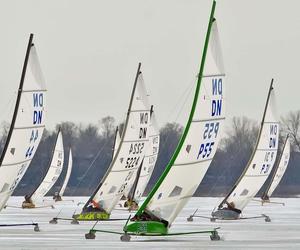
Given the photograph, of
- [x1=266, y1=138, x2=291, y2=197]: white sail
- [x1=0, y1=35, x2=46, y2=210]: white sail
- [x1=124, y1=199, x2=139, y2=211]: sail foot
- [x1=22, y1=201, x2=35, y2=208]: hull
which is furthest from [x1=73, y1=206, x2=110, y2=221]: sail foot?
[x1=266, y1=138, x2=291, y2=197]: white sail

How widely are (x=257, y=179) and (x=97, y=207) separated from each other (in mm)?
8264

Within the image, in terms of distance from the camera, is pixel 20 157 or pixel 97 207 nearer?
pixel 20 157

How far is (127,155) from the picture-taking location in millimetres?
50844

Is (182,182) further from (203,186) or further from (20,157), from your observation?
(203,186)

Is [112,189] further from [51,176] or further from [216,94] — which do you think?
[51,176]

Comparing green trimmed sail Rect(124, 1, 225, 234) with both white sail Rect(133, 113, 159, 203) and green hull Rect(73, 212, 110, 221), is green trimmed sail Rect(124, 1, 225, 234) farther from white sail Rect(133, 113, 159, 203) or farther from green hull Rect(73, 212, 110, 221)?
white sail Rect(133, 113, 159, 203)

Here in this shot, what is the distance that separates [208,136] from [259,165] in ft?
58.1

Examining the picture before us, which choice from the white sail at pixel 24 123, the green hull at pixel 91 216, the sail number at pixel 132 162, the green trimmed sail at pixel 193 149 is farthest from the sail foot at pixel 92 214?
the green trimmed sail at pixel 193 149

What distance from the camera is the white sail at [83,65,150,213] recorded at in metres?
49.3

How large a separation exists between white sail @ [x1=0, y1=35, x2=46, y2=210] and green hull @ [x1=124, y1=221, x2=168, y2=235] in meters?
4.63

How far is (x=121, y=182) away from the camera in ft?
164

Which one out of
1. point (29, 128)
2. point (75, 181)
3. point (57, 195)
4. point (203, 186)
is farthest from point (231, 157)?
point (29, 128)

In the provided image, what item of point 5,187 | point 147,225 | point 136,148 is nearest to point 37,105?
point 5,187

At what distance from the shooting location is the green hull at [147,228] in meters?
36.1
